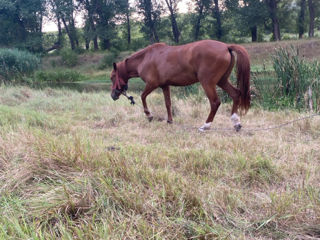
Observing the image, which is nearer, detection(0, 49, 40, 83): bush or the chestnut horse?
the chestnut horse

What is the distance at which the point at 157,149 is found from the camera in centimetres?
312

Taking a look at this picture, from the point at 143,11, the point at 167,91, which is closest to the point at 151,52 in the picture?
the point at 167,91

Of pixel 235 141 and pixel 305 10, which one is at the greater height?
pixel 305 10

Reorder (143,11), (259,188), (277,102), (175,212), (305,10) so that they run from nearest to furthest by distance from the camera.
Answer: (175,212) → (259,188) → (277,102) → (305,10) → (143,11)

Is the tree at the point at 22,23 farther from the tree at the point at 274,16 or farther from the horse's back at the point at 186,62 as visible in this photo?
the horse's back at the point at 186,62

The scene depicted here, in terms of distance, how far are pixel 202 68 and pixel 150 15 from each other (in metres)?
32.4

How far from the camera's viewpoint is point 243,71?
4.15 meters

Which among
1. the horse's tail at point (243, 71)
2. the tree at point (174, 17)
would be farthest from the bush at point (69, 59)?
the horse's tail at point (243, 71)

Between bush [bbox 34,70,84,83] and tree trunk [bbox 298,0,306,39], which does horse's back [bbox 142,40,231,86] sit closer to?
bush [bbox 34,70,84,83]

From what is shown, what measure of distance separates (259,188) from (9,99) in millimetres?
8976

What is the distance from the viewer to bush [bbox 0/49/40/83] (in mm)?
17044

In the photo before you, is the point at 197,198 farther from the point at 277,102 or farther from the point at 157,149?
the point at 277,102

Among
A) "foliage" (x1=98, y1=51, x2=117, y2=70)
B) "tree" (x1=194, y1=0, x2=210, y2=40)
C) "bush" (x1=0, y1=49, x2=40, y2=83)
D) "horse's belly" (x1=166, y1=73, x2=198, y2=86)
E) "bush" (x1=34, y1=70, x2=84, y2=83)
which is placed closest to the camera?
"horse's belly" (x1=166, y1=73, x2=198, y2=86)

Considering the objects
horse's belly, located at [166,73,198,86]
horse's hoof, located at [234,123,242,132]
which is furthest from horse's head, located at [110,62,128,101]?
horse's hoof, located at [234,123,242,132]
